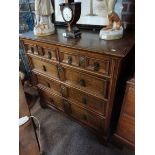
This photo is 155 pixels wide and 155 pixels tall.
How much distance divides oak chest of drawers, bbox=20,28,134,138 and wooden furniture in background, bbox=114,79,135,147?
0.11 meters

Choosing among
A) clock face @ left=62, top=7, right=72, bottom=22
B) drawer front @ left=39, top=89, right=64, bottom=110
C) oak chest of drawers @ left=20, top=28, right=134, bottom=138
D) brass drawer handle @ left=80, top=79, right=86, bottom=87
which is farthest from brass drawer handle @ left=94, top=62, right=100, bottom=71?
drawer front @ left=39, top=89, right=64, bottom=110

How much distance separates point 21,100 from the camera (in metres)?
0.71

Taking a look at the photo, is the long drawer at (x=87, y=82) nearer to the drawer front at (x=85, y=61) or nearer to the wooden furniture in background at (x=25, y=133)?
the drawer front at (x=85, y=61)

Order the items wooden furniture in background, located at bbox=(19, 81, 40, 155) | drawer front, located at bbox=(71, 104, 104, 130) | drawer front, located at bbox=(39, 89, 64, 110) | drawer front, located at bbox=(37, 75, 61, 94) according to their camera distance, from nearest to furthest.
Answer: wooden furniture in background, located at bbox=(19, 81, 40, 155), drawer front, located at bbox=(71, 104, 104, 130), drawer front, located at bbox=(37, 75, 61, 94), drawer front, located at bbox=(39, 89, 64, 110)

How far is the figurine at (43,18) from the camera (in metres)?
1.19

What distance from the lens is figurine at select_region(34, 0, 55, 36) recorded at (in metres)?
1.19

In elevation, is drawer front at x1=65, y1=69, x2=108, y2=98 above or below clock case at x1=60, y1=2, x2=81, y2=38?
below

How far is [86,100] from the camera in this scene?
1259mm

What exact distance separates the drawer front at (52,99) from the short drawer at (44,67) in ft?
0.94

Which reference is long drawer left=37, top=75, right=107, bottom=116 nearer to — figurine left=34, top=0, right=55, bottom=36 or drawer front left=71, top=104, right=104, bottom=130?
drawer front left=71, top=104, right=104, bottom=130

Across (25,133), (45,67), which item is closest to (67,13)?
(45,67)
